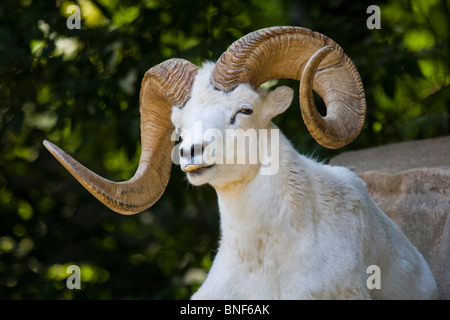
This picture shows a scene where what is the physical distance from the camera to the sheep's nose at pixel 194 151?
471 cm

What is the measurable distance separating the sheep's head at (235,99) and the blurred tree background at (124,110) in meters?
2.26

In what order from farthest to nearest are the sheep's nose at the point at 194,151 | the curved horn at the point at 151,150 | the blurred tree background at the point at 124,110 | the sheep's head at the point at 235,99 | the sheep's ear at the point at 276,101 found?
the blurred tree background at the point at 124,110 → the sheep's ear at the point at 276,101 → the curved horn at the point at 151,150 → the sheep's head at the point at 235,99 → the sheep's nose at the point at 194,151

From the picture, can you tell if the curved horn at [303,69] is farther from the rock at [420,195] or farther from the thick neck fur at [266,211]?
the rock at [420,195]

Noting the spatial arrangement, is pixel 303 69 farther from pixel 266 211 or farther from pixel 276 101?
pixel 266 211

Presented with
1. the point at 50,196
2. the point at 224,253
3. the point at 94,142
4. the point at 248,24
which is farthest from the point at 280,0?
the point at 224,253

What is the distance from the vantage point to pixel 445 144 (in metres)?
8.09

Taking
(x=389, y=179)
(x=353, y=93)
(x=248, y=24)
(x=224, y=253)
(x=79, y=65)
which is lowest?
(x=224, y=253)

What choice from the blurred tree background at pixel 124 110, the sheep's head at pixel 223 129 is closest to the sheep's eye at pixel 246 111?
the sheep's head at pixel 223 129

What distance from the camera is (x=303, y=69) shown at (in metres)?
5.16

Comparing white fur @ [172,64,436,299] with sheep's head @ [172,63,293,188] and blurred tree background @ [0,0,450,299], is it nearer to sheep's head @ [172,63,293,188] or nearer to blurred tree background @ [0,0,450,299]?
sheep's head @ [172,63,293,188]

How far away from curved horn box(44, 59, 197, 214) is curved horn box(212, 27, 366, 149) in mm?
342
